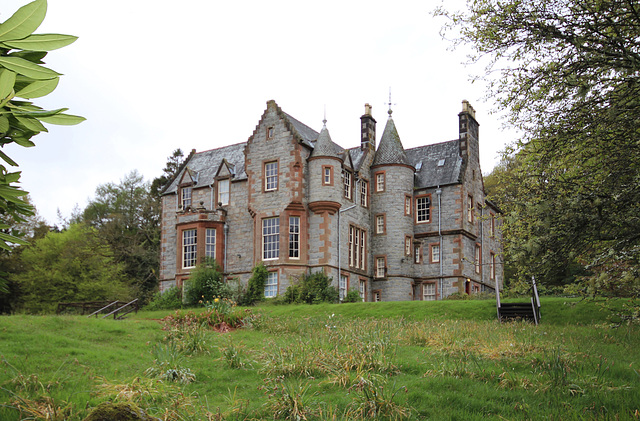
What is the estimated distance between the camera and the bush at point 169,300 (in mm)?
36344

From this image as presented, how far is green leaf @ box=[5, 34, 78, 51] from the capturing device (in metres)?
2.69

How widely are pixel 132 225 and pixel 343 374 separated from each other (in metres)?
51.6

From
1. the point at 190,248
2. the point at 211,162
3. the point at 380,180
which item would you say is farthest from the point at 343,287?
the point at 211,162

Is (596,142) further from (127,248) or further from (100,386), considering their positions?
(127,248)

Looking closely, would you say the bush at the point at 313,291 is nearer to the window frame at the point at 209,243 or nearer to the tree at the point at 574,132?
the window frame at the point at 209,243

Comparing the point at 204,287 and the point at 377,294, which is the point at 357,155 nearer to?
the point at 377,294

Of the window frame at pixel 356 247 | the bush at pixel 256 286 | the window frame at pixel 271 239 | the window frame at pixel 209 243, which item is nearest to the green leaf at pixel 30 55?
the bush at pixel 256 286

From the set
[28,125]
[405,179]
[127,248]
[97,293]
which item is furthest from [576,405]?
[127,248]

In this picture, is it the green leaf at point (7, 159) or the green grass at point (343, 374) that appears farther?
the green grass at point (343, 374)

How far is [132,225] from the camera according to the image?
5916 centimetres

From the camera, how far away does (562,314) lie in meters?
22.8

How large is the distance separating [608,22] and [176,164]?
198ft

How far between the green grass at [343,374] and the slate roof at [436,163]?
72.9ft

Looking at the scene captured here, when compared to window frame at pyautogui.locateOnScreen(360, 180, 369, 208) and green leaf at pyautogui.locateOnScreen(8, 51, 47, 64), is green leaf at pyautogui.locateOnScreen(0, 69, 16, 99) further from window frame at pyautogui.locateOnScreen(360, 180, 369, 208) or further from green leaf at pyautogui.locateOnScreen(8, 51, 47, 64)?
window frame at pyautogui.locateOnScreen(360, 180, 369, 208)
